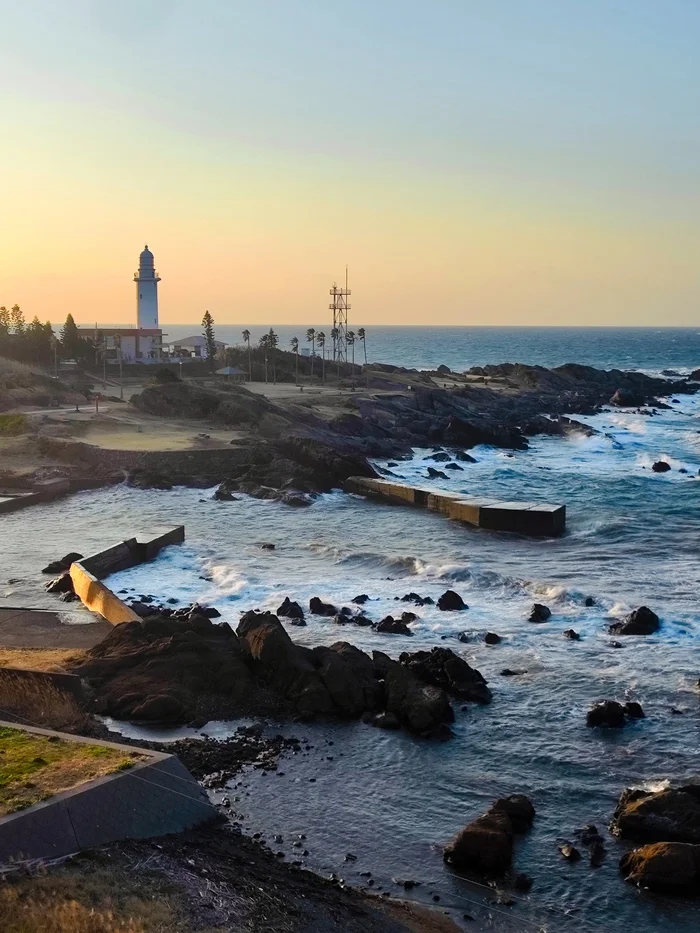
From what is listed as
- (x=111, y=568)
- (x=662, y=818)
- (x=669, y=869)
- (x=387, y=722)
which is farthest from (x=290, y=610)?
(x=669, y=869)

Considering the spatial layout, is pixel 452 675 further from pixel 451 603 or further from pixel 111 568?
pixel 111 568

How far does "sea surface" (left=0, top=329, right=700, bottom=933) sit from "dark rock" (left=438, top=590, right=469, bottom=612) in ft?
1.21

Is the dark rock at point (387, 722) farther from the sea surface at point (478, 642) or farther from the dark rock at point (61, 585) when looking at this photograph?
the dark rock at point (61, 585)

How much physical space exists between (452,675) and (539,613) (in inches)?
252

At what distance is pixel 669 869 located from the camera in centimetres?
1597

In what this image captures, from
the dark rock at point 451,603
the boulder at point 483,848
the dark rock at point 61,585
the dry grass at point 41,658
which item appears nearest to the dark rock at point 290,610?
the dark rock at point 451,603

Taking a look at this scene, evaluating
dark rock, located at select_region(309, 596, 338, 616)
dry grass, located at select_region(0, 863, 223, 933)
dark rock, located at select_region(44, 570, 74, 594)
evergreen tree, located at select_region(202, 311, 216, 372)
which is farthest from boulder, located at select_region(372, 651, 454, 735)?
evergreen tree, located at select_region(202, 311, 216, 372)

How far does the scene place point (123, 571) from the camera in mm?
35469

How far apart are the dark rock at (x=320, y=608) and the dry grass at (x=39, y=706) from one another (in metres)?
9.51

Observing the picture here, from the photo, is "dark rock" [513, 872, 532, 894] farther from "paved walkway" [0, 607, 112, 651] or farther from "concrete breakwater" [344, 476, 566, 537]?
"concrete breakwater" [344, 476, 566, 537]

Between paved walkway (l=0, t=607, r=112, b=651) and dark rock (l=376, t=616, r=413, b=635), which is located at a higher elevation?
paved walkway (l=0, t=607, r=112, b=651)

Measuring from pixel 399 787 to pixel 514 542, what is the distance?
72.8ft

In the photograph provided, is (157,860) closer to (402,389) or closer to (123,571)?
(123,571)

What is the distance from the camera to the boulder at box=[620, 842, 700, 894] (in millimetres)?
15852
